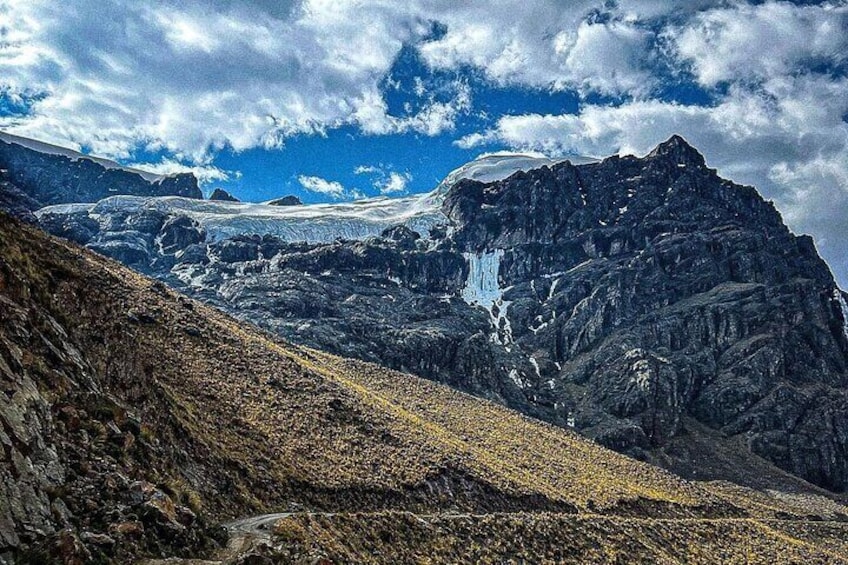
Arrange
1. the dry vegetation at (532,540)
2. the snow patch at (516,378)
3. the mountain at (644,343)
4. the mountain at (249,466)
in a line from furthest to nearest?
1. the snow patch at (516,378)
2. the mountain at (644,343)
3. the dry vegetation at (532,540)
4. the mountain at (249,466)

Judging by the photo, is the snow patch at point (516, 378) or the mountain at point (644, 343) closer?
the mountain at point (644, 343)

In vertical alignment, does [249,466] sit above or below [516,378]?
below

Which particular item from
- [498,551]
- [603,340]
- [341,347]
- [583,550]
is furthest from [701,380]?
[498,551]

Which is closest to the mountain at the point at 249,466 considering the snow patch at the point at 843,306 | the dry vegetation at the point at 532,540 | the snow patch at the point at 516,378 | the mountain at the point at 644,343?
the dry vegetation at the point at 532,540

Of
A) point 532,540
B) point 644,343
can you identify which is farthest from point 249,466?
point 644,343

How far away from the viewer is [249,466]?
32.4 m

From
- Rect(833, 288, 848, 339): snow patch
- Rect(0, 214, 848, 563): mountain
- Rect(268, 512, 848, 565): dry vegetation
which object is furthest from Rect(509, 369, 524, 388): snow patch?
Rect(833, 288, 848, 339): snow patch

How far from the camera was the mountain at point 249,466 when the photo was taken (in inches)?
603

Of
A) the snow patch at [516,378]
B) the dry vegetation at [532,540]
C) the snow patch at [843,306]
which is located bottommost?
the dry vegetation at [532,540]

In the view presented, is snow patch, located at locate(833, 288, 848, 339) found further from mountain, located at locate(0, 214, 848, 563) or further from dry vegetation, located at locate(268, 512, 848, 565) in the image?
dry vegetation, located at locate(268, 512, 848, 565)

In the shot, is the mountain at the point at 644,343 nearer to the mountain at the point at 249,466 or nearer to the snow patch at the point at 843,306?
the snow patch at the point at 843,306

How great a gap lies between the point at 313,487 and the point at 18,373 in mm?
21992

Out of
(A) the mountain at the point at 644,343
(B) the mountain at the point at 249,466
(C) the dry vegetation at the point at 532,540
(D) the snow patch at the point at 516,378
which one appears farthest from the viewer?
(D) the snow patch at the point at 516,378

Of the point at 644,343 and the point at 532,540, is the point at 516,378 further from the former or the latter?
the point at 532,540
